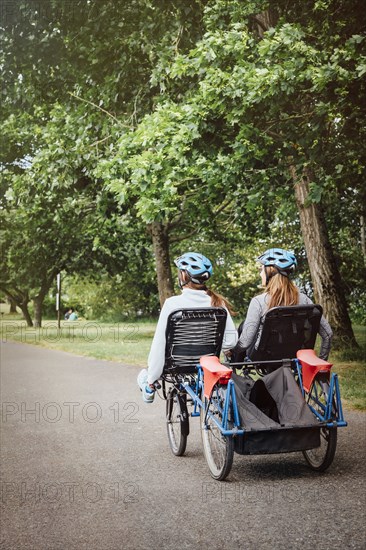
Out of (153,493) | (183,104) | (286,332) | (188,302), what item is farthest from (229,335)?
(183,104)

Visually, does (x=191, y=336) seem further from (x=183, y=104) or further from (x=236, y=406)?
(x=183, y=104)

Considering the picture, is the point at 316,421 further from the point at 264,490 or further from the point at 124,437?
the point at 124,437

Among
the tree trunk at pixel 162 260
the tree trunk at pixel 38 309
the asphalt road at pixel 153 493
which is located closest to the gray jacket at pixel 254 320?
the asphalt road at pixel 153 493

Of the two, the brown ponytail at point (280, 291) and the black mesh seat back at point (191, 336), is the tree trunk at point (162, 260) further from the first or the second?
Result: the brown ponytail at point (280, 291)

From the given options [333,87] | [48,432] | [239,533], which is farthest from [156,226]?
[239,533]

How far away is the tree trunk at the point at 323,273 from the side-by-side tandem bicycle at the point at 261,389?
26.6 ft

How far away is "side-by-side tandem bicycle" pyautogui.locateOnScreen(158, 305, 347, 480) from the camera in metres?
4.81

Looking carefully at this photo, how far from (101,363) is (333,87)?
310 inches

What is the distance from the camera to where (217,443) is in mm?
5059

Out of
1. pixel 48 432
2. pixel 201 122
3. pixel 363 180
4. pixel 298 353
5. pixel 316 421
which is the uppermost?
pixel 201 122

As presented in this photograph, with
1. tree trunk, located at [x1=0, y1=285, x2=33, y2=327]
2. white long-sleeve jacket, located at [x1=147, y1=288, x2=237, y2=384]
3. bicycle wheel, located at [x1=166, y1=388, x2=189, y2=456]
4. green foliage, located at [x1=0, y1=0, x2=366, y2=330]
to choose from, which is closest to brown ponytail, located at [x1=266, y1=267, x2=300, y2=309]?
white long-sleeve jacket, located at [x1=147, y1=288, x2=237, y2=384]

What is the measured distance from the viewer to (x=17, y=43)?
13.4 metres

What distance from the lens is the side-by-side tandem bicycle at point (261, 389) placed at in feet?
15.8

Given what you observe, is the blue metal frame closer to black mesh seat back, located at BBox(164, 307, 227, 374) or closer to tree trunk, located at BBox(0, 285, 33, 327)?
black mesh seat back, located at BBox(164, 307, 227, 374)
